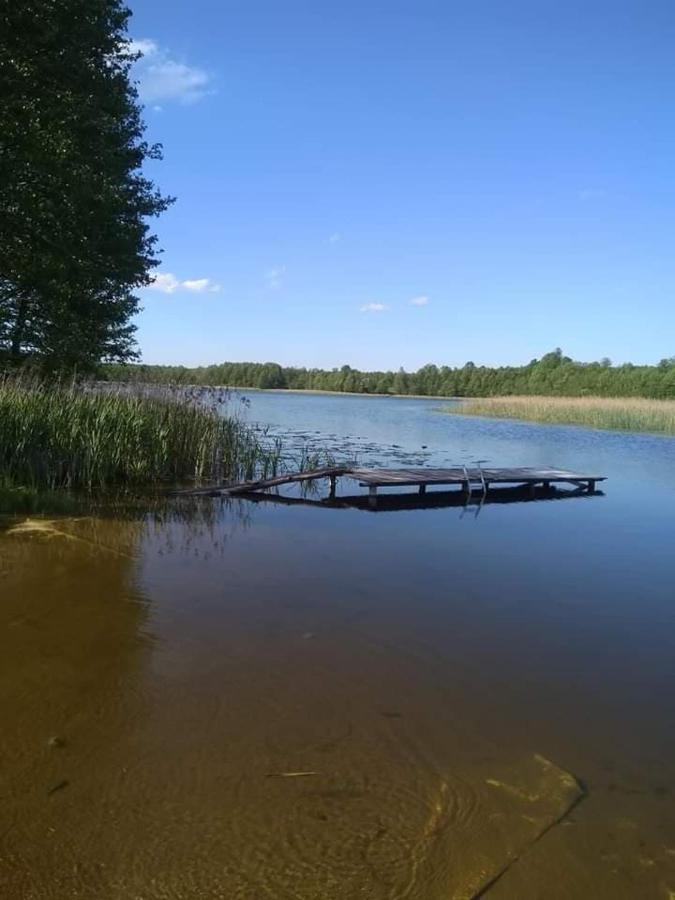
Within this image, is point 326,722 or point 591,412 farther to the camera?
point 591,412

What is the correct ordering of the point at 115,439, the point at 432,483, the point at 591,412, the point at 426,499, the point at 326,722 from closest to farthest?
the point at 326,722, the point at 115,439, the point at 426,499, the point at 432,483, the point at 591,412

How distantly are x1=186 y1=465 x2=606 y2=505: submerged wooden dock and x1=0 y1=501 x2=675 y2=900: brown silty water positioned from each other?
17.8 feet

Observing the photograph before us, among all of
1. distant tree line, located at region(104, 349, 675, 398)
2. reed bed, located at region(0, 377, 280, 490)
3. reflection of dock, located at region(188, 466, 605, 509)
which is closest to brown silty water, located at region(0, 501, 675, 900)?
reed bed, located at region(0, 377, 280, 490)

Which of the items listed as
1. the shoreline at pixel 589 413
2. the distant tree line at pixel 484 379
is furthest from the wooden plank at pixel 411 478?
the distant tree line at pixel 484 379

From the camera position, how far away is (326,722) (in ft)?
12.1

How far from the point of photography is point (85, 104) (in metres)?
11.8

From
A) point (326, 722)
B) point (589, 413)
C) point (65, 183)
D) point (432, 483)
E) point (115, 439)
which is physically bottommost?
point (326, 722)

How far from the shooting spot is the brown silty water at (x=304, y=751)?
255 centimetres

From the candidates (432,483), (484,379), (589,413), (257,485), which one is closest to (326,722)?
(257,485)

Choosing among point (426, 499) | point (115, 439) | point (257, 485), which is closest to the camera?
point (115, 439)

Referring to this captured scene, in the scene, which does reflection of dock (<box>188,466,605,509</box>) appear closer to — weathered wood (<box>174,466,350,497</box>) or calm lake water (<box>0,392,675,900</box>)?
weathered wood (<box>174,466,350,497</box>)

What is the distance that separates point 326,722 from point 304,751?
338mm

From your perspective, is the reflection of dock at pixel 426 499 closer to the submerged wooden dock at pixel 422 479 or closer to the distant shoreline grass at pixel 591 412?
the submerged wooden dock at pixel 422 479

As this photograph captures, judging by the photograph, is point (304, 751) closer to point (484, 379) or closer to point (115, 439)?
point (115, 439)
